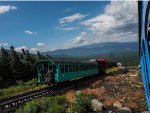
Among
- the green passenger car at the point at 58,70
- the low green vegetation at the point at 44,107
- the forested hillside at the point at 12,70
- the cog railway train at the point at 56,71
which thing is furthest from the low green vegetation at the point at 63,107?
the forested hillside at the point at 12,70

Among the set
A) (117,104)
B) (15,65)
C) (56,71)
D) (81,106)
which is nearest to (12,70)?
(15,65)

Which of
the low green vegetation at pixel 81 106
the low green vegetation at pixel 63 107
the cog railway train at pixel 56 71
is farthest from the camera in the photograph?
the cog railway train at pixel 56 71

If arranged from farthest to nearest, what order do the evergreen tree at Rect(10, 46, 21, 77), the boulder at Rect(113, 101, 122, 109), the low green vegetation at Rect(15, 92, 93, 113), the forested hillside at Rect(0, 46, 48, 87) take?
1. the evergreen tree at Rect(10, 46, 21, 77)
2. the forested hillside at Rect(0, 46, 48, 87)
3. the boulder at Rect(113, 101, 122, 109)
4. the low green vegetation at Rect(15, 92, 93, 113)

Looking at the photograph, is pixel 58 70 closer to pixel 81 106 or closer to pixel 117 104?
pixel 117 104

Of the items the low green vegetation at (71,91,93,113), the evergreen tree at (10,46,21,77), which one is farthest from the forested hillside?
the low green vegetation at (71,91,93,113)

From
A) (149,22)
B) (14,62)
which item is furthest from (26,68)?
(149,22)

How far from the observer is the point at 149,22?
3422 mm

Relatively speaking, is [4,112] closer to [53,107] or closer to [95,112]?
[53,107]

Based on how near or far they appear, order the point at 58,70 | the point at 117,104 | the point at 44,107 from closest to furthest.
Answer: the point at 44,107, the point at 117,104, the point at 58,70

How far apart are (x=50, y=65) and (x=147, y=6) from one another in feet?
83.5

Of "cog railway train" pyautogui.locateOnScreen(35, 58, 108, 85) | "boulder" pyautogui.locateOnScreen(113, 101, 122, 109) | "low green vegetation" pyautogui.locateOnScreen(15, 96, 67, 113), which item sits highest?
"cog railway train" pyautogui.locateOnScreen(35, 58, 108, 85)

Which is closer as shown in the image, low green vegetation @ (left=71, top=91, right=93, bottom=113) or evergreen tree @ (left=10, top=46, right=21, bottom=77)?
low green vegetation @ (left=71, top=91, right=93, bottom=113)

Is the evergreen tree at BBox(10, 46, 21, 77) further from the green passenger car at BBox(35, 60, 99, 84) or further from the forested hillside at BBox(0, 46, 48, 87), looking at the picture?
the green passenger car at BBox(35, 60, 99, 84)

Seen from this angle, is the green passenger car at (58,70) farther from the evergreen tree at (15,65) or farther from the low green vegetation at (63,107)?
the evergreen tree at (15,65)
